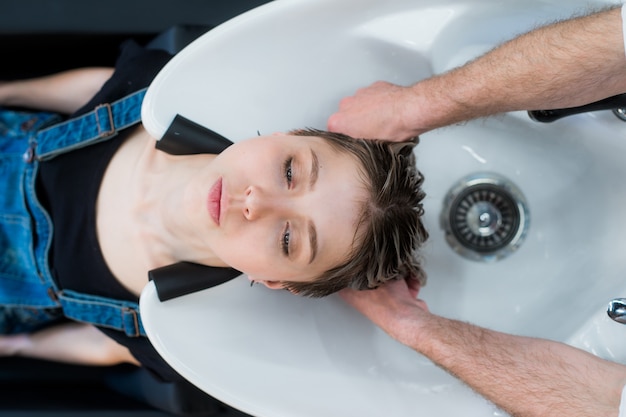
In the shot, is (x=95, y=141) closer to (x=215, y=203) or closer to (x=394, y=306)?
(x=215, y=203)

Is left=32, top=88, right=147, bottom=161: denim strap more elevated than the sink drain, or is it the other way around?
left=32, top=88, right=147, bottom=161: denim strap

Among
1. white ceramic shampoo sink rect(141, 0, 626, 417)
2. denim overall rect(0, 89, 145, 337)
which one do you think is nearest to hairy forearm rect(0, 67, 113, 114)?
denim overall rect(0, 89, 145, 337)

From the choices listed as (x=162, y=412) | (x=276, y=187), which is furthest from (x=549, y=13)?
(x=162, y=412)

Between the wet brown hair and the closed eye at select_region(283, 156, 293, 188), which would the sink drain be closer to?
the wet brown hair

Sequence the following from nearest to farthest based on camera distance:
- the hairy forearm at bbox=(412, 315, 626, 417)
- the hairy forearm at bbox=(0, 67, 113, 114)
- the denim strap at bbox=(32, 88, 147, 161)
Result: the hairy forearm at bbox=(412, 315, 626, 417) < the denim strap at bbox=(32, 88, 147, 161) < the hairy forearm at bbox=(0, 67, 113, 114)

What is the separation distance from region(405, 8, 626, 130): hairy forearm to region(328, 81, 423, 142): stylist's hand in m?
0.01

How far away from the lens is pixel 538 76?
0.78m

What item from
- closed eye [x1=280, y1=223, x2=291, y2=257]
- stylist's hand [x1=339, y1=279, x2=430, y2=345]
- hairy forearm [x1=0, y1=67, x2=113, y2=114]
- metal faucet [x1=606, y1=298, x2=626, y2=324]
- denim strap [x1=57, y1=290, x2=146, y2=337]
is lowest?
denim strap [x1=57, y1=290, x2=146, y2=337]

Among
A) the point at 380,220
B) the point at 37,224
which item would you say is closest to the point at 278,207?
the point at 380,220

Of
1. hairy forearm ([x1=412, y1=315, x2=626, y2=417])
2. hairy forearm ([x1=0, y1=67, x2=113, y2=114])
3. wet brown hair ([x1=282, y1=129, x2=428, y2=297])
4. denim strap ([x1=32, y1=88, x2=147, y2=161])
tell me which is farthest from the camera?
hairy forearm ([x1=0, y1=67, x2=113, y2=114])

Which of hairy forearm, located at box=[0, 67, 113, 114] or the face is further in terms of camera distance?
hairy forearm, located at box=[0, 67, 113, 114]

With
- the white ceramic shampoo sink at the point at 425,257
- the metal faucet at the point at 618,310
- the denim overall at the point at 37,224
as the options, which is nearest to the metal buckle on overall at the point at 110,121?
the denim overall at the point at 37,224

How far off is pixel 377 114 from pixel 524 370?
38cm

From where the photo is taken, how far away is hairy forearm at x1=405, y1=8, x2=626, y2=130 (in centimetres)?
73
